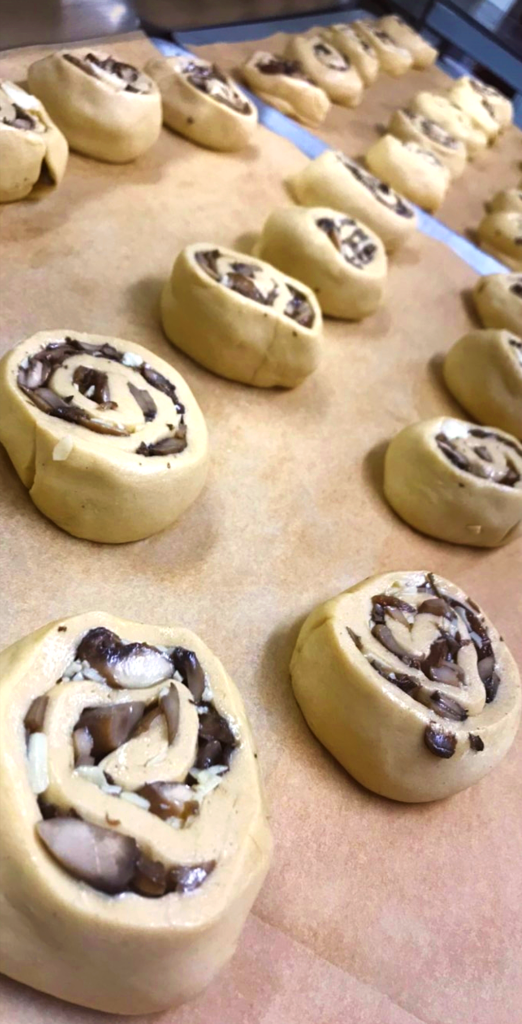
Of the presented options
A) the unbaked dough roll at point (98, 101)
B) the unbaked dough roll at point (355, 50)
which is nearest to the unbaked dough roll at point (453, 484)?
the unbaked dough roll at point (98, 101)

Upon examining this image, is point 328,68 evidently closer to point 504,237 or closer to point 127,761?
point 504,237

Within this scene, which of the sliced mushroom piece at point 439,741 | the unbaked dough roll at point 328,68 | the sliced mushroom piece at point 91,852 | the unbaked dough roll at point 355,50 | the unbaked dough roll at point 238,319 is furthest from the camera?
the unbaked dough roll at point 355,50

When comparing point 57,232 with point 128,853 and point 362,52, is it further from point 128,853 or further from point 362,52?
point 362,52

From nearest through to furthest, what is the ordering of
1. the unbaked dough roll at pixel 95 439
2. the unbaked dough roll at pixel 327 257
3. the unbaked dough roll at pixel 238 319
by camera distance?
1. the unbaked dough roll at pixel 95 439
2. the unbaked dough roll at pixel 238 319
3. the unbaked dough roll at pixel 327 257

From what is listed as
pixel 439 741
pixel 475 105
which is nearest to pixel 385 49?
pixel 475 105

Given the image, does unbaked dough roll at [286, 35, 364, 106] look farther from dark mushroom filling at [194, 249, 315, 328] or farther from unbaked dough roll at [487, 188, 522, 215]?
dark mushroom filling at [194, 249, 315, 328]

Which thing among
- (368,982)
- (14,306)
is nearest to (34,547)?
(14,306)

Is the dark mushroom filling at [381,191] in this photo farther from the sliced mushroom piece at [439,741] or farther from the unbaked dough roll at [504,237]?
the sliced mushroom piece at [439,741]
